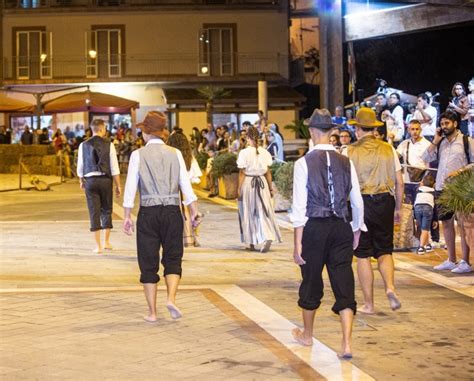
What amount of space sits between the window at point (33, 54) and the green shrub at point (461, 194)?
133 feet

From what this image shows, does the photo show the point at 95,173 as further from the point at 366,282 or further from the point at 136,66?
the point at 136,66

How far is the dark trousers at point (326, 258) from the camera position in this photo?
307 inches

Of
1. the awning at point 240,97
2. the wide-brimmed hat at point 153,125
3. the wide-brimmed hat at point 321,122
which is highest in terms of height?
the awning at point 240,97

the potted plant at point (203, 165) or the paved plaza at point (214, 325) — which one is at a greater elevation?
the potted plant at point (203, 165)

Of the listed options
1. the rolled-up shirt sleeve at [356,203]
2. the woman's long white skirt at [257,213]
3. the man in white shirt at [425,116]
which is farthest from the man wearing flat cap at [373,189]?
the man in white shirt at [425,116]

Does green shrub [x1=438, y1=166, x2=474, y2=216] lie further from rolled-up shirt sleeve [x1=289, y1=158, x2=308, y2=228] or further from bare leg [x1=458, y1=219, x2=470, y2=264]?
rolled-up shirt sleeve [x1=289, y1=158, x2=308, y2=228]

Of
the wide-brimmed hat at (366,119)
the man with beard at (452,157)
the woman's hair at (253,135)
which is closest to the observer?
the wide-brimmed hat at (366,119)

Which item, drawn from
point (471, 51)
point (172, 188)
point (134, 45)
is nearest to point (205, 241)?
point (172, 188)

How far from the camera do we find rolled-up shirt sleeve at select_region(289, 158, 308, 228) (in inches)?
305

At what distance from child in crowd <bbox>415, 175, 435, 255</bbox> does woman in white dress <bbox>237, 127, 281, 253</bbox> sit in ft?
6.86

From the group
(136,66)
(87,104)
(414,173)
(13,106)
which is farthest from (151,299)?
(136,66)

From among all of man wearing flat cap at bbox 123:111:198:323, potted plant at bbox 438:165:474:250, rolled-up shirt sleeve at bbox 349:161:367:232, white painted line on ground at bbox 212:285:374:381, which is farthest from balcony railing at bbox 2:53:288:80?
rolled-up shirt sleeve at bbox 349:161:367:232

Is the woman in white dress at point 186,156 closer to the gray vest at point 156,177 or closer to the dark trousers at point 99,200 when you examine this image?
the dark trousers at point 99,200

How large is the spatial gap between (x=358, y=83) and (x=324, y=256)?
20.0 metres
